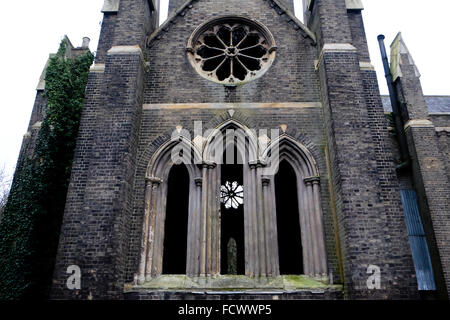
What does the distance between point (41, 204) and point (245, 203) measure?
572cm

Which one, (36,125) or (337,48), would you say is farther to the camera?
(36,125)

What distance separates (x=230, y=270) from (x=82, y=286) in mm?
3893

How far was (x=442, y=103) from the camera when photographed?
1730 centimetres

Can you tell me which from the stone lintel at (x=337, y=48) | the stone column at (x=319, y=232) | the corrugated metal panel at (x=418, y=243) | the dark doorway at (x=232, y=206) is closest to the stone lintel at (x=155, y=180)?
the stone column at (x=319, y=232)

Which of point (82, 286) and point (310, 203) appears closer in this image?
point (82, 286)

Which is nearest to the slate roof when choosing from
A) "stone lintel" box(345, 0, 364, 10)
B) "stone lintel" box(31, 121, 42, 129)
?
"stone lintel" box(345, 0, 364, 10)

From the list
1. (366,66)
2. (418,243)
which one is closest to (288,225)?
(418,243)

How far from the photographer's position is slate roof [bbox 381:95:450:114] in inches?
648

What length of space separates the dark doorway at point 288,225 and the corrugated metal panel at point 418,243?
12.7ft

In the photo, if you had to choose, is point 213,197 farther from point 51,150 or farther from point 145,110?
point 51,150

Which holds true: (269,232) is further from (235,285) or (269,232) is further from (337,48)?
(337,48)

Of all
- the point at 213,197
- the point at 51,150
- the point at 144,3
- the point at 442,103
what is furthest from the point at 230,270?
the point at 442,103

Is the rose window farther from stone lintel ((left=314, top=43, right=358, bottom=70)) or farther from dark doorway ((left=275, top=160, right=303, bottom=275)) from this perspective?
stone lintel ((left=314, top=43, right=358, bottom=70))

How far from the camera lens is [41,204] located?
928 cm
